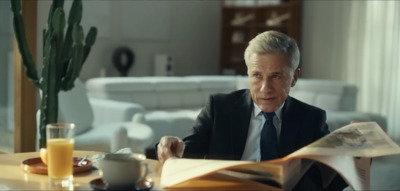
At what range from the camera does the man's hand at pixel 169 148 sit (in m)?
1.44

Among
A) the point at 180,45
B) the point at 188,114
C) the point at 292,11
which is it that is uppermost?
the point at 292,11

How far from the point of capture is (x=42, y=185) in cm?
131

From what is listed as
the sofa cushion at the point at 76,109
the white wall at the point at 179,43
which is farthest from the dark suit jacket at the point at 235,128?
the white wall at the point at 179,43

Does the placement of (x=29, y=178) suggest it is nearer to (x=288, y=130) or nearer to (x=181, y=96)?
(x=288, y=130)

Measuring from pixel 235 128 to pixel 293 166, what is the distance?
0.54 m

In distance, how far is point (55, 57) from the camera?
1.53m

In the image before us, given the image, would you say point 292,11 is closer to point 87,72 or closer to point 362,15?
point 362,15

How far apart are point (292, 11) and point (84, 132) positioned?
11.9 feet

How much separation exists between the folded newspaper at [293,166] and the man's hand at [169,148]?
0.11 m

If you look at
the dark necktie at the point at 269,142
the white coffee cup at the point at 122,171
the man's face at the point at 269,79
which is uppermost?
the man's face at the point at 269,79

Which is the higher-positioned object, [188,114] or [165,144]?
[165,144]

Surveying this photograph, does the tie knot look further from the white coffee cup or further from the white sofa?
the white sofa

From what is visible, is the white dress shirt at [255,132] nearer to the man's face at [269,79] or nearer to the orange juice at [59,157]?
the man's face at [269,79]

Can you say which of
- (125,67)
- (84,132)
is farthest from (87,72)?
(84,132)
